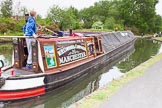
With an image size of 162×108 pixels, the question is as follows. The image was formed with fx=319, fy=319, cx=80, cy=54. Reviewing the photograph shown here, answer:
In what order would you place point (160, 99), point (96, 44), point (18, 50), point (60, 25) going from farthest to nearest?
point (60, 25) → point (96, 44) → point (18, 50) → point (160, 99)

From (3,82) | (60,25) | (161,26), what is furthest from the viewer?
(161,26)

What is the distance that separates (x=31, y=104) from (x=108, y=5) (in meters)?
62.6

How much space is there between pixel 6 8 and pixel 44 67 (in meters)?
29.0

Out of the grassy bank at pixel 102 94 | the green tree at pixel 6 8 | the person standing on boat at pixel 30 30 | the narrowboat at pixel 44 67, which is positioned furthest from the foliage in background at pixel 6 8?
the grassy bank at pixel 102 94

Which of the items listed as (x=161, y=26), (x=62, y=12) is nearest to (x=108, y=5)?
(x=161, y=26)

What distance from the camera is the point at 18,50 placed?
10172mm

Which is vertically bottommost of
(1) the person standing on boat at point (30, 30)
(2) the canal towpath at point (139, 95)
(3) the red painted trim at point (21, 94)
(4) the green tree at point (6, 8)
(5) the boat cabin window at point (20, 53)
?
(3) the red painted trim at point (21, 94)

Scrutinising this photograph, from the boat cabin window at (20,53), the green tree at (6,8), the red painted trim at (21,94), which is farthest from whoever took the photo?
the green tree at (6,8)

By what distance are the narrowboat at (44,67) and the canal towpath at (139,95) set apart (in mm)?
2538

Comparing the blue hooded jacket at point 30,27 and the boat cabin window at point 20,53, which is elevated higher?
the blue hooded jacket at point 30,27

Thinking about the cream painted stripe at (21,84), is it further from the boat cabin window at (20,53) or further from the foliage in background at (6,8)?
the foliage in background at (6,8)

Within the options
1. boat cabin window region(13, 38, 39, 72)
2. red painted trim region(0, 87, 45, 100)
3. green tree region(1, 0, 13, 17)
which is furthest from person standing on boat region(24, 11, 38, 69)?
green tree region(1, 0, 13, 17)

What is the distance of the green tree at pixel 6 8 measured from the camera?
36647 mm

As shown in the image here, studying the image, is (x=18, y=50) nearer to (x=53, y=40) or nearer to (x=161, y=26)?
(x=53, y=40)
